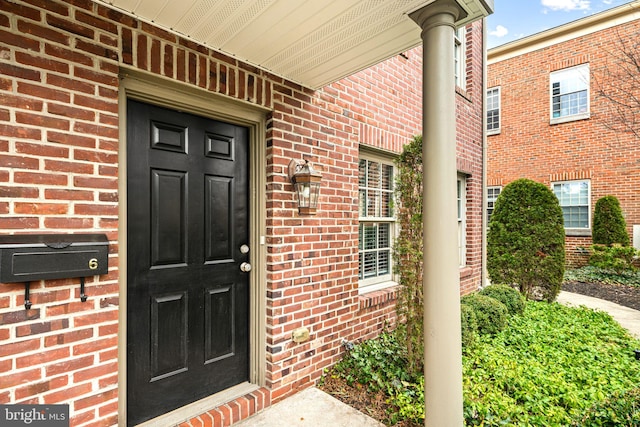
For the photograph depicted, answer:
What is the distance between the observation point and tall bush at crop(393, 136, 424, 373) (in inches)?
103

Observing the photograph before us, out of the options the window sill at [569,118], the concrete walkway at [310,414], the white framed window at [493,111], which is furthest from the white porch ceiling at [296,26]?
the white framed window at [493,111]

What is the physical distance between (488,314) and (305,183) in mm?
2899

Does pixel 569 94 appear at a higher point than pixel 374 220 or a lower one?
higher

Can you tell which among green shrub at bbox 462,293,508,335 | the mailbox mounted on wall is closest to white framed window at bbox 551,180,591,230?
green shrub at bbox 462,293,508,335

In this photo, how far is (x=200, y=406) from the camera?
2098mm

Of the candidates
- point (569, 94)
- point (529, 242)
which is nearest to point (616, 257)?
point (529, 242)

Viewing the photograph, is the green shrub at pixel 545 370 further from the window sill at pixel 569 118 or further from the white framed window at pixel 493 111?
the white framed window at pixel 493 111

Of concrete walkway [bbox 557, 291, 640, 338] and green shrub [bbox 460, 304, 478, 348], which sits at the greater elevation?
green shrub [bbox 460, 304, 478, 348]

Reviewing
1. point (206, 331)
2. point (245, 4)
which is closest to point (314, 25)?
point (245, 4)

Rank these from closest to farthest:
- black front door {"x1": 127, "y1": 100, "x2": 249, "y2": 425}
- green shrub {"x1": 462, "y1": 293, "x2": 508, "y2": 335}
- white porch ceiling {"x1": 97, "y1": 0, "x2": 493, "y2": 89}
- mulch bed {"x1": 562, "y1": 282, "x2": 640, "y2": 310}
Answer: white porch ceiling {"x1": 97, "y1": 0, "x2": 493, "y2": 89} < black front door {"x1": 127, "y1": 100, "x2": 249, "y2": 425} < green shrub {"x1": 462, "y1": 293, "x2": 508, "y2": 335} < mulch bed {"x1": 562, "y1": 282, "x2": 640, "y2": 310}

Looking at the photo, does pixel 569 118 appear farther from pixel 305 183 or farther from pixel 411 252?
pixel 305 183

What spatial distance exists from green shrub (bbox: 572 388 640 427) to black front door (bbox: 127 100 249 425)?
7.83 feet

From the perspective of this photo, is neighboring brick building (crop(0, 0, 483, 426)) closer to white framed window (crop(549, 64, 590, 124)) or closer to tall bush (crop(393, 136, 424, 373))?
tall bush (crop(393, 136, 424, 373))

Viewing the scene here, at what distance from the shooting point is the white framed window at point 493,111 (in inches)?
380
